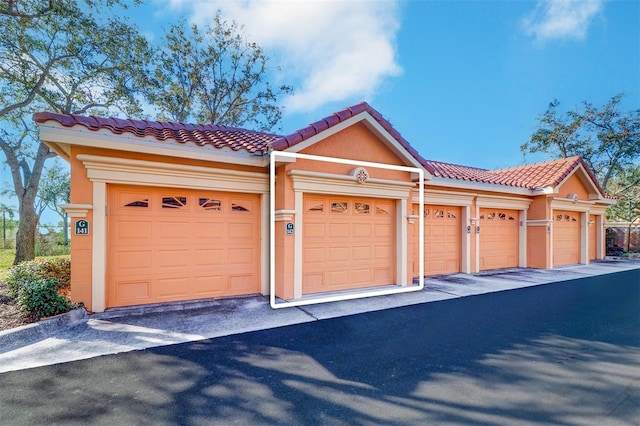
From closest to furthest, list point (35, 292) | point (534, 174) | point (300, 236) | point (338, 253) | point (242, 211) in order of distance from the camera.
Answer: point (35, 292) < point (300, 236) < point (242, 211) < point (338, 253) < point (534, 174)

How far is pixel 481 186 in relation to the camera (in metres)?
9.66

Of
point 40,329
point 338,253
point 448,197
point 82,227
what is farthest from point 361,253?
point 40,329

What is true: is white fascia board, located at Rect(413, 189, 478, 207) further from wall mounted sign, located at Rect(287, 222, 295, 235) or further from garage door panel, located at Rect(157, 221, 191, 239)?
garage door panel, located at Rect(157, 221, 191, 239)

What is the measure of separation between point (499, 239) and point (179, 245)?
1100 cm

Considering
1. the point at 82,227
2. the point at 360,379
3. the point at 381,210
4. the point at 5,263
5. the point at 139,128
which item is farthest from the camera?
the point at 5,263

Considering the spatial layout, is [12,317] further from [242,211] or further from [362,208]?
[362,208]

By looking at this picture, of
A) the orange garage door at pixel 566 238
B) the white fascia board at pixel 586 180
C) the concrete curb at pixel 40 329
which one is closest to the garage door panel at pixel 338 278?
the concrete curb at pixel 40 329

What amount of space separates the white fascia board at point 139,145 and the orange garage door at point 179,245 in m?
0.83

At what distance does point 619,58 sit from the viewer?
13.5 metres

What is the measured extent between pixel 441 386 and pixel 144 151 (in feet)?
19.6

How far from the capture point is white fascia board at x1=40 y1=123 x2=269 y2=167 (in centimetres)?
481

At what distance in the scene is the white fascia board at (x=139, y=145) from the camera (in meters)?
4.81

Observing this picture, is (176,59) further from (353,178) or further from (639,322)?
(639,322)

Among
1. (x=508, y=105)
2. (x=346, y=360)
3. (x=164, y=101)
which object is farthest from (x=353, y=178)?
(x=508, y=105)
